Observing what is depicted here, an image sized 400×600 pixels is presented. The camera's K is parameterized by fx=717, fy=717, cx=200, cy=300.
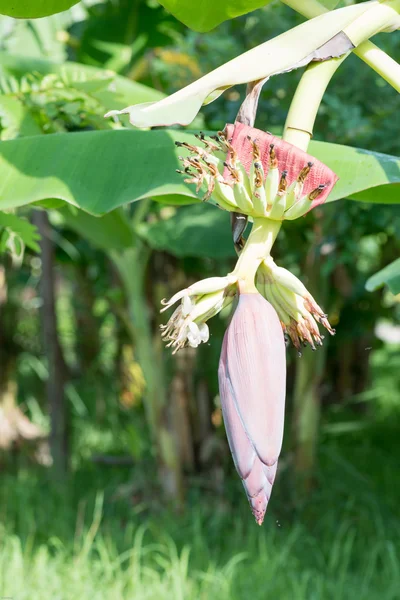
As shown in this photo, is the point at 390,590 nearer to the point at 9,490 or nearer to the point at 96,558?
the point at 96,558

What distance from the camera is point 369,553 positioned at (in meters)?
2.55

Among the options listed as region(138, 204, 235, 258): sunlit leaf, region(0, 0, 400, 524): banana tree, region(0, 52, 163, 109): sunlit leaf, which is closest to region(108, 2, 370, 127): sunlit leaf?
region(0, 0, 400, 524): banana tree

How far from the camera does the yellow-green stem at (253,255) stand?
0.63m

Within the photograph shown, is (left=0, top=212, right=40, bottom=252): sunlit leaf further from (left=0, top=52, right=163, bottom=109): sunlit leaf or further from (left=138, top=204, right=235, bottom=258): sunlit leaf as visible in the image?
(left=138, top=204, right=235, bottom=258): sunlit leaf

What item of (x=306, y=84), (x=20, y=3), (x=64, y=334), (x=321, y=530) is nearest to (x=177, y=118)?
(x=306, y=84)

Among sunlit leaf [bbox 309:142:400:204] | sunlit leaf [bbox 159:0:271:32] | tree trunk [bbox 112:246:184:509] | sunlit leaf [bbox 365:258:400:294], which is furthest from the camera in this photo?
tree trunk [bbox 112:246:184:509]

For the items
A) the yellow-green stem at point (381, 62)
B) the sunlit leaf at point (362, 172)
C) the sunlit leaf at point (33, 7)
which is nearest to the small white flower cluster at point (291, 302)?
the yellow-green stem at point (381, 62)

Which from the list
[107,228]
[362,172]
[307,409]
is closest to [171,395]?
[307,409]

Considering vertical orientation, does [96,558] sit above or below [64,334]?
below

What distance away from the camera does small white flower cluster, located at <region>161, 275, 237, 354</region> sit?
637mm

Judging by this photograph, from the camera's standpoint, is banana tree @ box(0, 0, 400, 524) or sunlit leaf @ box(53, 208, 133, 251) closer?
banana tree @ box(0, 0, 400, 524)

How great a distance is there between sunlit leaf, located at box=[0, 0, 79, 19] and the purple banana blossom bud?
0.51m

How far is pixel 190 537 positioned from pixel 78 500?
74 centimetres

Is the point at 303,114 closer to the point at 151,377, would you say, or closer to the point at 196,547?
the point at 196,547
